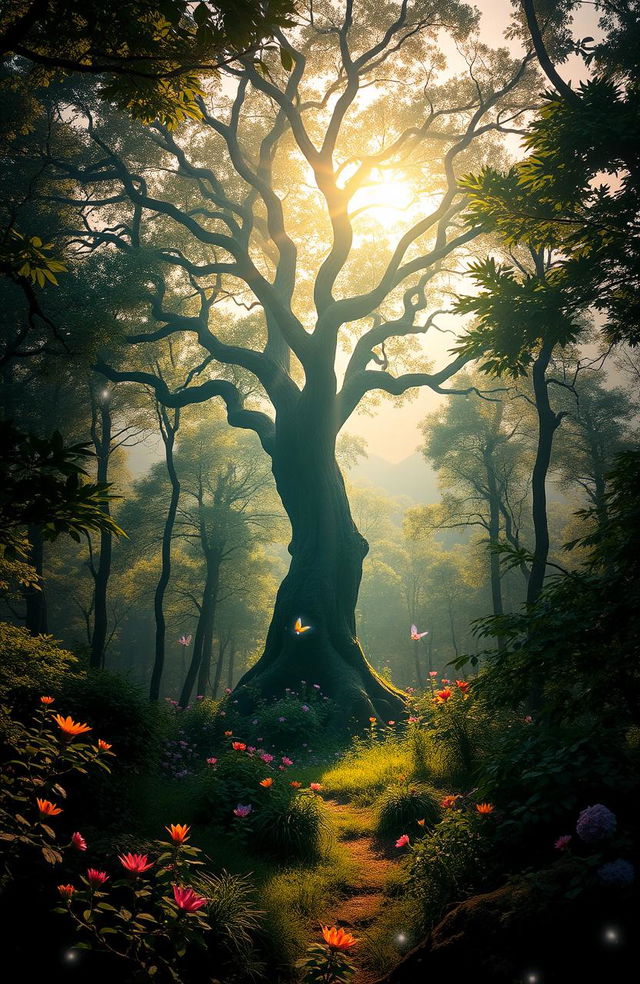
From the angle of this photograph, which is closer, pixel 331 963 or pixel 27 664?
pixel 331 963

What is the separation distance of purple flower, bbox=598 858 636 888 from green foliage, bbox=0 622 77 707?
3.85 meters

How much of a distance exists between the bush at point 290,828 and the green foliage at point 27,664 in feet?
7.26

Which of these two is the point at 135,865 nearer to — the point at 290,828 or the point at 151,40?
the point at 290,828

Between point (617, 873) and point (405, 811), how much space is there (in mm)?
3466

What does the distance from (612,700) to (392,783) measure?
4.19m

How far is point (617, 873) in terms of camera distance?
187cm

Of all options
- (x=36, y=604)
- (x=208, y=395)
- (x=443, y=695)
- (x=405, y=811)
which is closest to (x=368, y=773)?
(x=443, y=695)

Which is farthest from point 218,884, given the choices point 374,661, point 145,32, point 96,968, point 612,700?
point 374,661

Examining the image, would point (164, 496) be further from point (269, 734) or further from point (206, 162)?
point (269, 734)

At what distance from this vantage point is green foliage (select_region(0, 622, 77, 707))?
12.6 feet

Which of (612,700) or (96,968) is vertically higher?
(612,700)

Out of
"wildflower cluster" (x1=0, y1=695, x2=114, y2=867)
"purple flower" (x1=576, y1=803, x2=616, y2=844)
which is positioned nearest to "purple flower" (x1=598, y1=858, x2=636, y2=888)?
"purple flower" (x1=576, y1=803, x2=616, y2=844)

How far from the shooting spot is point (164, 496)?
2470 centimetres

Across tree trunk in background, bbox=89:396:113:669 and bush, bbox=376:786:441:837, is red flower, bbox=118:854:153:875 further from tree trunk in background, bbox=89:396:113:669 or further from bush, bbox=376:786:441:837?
tree trunk in background, bbox=89:396:113:669
